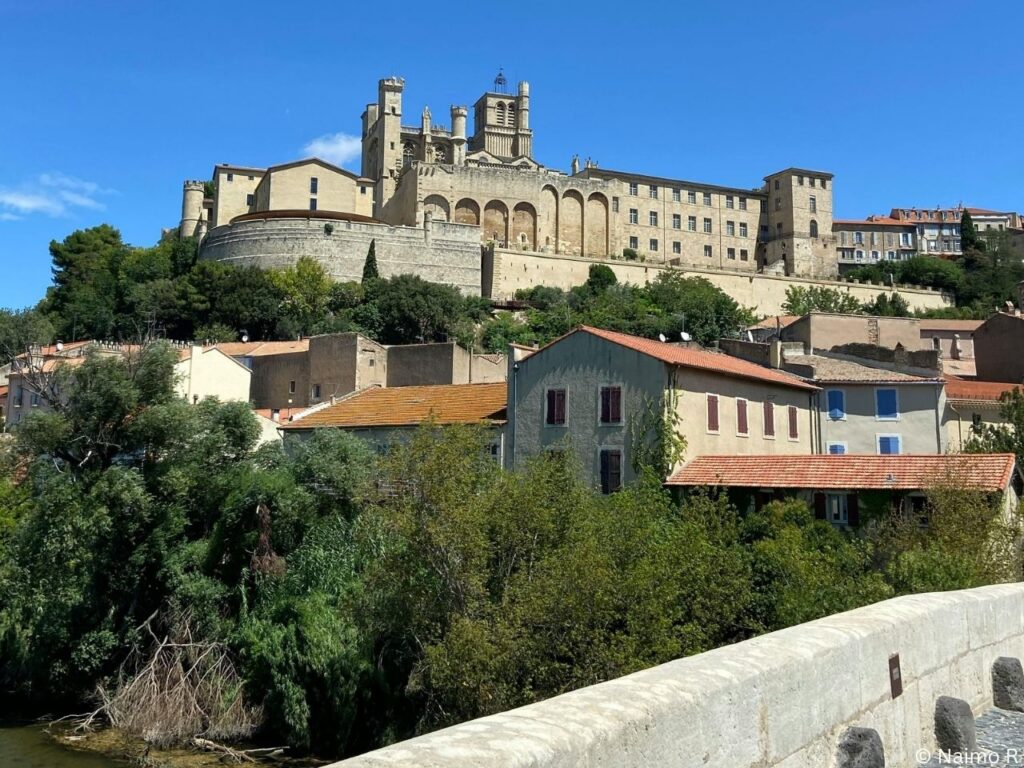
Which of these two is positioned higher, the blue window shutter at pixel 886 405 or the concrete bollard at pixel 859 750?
the blue window shutter at pixel 886 405

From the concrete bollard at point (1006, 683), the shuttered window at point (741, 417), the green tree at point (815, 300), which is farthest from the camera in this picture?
the green tree at point (815, 300)

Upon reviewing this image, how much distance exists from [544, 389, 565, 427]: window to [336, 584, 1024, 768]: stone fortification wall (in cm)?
1977

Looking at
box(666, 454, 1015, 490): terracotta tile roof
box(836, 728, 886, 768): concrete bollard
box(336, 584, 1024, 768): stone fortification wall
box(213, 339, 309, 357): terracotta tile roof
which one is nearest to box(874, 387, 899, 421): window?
box(666, 454, 1015, 490): terracotta tile roof

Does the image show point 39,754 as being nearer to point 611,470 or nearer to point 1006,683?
point 611,470

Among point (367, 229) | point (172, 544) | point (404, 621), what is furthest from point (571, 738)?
point (367, 229)

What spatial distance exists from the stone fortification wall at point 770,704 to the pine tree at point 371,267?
66784 millimetres

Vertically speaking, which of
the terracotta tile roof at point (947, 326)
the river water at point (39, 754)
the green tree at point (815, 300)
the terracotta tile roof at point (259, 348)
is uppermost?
the green tree at point (815, 300)

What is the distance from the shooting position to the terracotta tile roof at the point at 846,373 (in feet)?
101

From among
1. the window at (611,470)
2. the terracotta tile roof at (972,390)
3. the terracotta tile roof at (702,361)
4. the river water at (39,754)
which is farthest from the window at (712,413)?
the river water at (39,754)

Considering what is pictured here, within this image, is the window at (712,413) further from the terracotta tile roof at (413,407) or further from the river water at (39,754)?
the river water at (39,754)

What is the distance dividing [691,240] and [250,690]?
273ft

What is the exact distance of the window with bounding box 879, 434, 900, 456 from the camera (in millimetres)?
30625

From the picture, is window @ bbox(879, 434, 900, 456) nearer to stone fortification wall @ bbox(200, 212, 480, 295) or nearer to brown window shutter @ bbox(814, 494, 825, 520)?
brown window shutter @ bbox(814, 494, 825, 520)

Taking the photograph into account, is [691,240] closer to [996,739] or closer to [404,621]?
[404,621]
